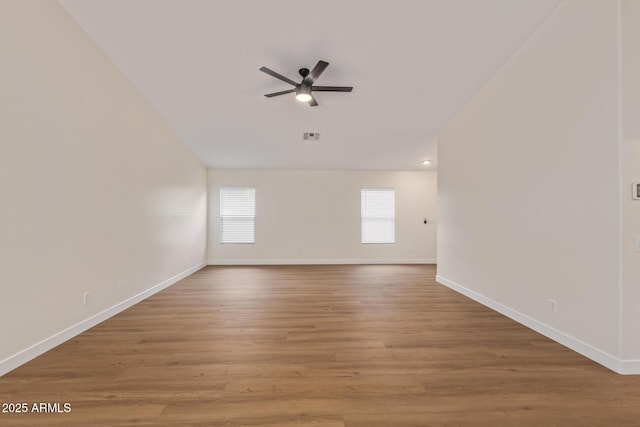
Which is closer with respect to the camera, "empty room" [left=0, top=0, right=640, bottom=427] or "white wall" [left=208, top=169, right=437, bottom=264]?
"empty room" [left=0, top=0, right=640, bottom=427]

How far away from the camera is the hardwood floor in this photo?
1507 millimetres

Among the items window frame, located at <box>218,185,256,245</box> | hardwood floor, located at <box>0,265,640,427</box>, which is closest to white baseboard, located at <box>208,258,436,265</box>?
window frame, located at <box>218,185,256,245</box>

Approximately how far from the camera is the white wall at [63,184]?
6.44ft

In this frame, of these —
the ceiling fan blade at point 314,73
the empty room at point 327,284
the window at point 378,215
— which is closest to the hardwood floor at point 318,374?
the empty room at point 327,284

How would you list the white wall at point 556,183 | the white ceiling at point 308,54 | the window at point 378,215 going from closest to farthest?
the white wall at point 556,183 < the white ceiling at point 308,54 < the window at point 378,215

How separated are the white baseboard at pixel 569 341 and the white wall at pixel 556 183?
1cm

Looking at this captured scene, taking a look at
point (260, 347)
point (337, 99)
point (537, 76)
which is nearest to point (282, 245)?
point (337, 99)

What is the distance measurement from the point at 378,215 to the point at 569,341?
4.95 m

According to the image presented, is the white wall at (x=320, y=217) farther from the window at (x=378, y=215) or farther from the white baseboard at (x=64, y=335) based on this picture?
the white baseboard at (x=64, y=335)

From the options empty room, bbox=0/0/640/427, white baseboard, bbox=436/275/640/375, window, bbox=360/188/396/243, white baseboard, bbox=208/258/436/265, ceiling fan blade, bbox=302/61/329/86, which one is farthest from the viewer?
window, bbox=360/188/396/243

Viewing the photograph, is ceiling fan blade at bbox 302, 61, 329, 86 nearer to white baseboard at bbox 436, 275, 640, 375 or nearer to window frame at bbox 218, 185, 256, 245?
white baseboard at bbox 436, 275, 640, 375

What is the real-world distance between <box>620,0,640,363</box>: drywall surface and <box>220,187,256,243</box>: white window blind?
6.37 metres

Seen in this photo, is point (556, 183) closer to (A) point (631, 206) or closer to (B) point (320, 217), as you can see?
(A) point (631, 206)

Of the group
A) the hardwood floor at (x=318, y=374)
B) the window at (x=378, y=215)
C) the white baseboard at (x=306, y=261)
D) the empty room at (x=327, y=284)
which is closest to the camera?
the hardwood floor at (x=318, y=374)
